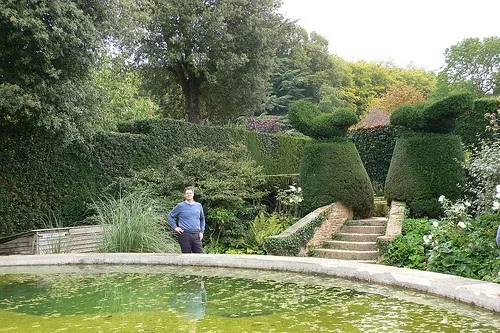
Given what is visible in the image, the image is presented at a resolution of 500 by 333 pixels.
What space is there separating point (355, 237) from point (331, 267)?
13.6 ft

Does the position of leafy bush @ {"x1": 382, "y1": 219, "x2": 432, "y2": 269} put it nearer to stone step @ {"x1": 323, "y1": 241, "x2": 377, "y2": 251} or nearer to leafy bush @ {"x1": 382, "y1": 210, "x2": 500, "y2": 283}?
leafy bush @ {"x1": 382, "y1": 210, "x2": 500, "y2": 283}

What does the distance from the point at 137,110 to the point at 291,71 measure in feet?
45.7

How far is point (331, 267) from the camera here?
5480mm

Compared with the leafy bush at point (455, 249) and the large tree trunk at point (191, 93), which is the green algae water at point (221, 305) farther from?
the large tree trunk at point (191, 93)

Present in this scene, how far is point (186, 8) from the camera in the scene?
1850 centimetres

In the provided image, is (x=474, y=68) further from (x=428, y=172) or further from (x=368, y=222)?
(x=368, y=222)

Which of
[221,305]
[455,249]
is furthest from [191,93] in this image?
[221,305]

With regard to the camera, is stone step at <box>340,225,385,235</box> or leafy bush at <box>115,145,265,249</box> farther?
leafy bush at <box>115,145,265,249</box>

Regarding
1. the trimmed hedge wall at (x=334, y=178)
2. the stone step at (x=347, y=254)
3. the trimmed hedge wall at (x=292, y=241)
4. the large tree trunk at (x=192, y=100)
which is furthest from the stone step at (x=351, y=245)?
the large tree trunk at (x=192, y=100)

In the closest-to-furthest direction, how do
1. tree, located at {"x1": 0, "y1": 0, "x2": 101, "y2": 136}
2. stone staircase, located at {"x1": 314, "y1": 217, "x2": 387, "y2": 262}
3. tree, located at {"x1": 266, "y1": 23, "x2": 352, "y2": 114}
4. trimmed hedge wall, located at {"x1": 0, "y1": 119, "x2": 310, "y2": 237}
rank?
tree, located at {"x1": 0, "y1": 0, "x2": 101, "y2": 136}
stone staircase, located at {"x1": 314, "y1": 217, "x2": 387, "y2": 262}
trimmed hedge wall, located at {"x1": 0, "y1": 119, "x2": 310, "y2": 237}
tree, located at {"x1": 266, "y1": 23, "x2": 352, "y2": 114}

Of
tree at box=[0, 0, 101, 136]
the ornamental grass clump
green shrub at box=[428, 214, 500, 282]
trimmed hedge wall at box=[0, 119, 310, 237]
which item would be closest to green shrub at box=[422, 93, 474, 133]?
green shrub at box=[428, 214, 500, 282]

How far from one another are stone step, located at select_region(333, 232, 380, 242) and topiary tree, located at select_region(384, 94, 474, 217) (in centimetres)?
110

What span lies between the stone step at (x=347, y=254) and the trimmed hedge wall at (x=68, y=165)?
4.05 meters

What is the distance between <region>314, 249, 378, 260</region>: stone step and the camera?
8336mm
